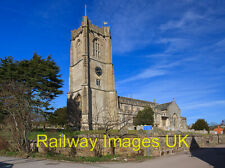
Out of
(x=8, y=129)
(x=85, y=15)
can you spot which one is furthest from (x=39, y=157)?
(x=85, y=15)

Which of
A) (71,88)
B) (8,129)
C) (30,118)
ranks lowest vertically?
(8,129)

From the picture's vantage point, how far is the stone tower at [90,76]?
34.5 m

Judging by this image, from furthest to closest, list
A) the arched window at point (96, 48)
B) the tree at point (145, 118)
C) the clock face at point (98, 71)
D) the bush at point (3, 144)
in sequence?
the tree at point (145, 118), the arched window at point (96, 48), the clock face at point (98, 71), the bush at point (3, 144)

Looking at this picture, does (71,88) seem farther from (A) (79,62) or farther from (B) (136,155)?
(B) (136,155)

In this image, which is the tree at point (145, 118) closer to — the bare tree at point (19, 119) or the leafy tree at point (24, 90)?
the leafy tree at point (24, 90)

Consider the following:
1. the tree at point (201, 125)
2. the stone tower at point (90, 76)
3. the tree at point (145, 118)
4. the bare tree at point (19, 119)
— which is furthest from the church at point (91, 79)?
the tree at point (201, 125)

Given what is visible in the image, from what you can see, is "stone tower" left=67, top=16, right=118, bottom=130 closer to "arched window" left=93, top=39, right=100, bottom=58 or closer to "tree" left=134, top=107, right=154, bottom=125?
"arched window" left=93, top=39, right=100, bottom=58

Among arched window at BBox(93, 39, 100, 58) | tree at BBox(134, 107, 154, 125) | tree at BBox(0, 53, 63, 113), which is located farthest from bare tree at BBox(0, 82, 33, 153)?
tree at BBox(134, 107, 154, 125)

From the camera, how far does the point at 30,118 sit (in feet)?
51.4

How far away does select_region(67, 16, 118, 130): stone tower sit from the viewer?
113 ft

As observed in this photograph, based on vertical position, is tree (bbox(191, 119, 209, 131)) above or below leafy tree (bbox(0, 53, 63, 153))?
below

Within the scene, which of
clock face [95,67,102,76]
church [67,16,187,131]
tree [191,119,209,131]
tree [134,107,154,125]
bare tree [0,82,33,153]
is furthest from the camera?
tree [191,119,209,131]

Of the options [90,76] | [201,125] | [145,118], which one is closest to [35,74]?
[90,76]

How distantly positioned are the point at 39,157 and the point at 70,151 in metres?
2.41
